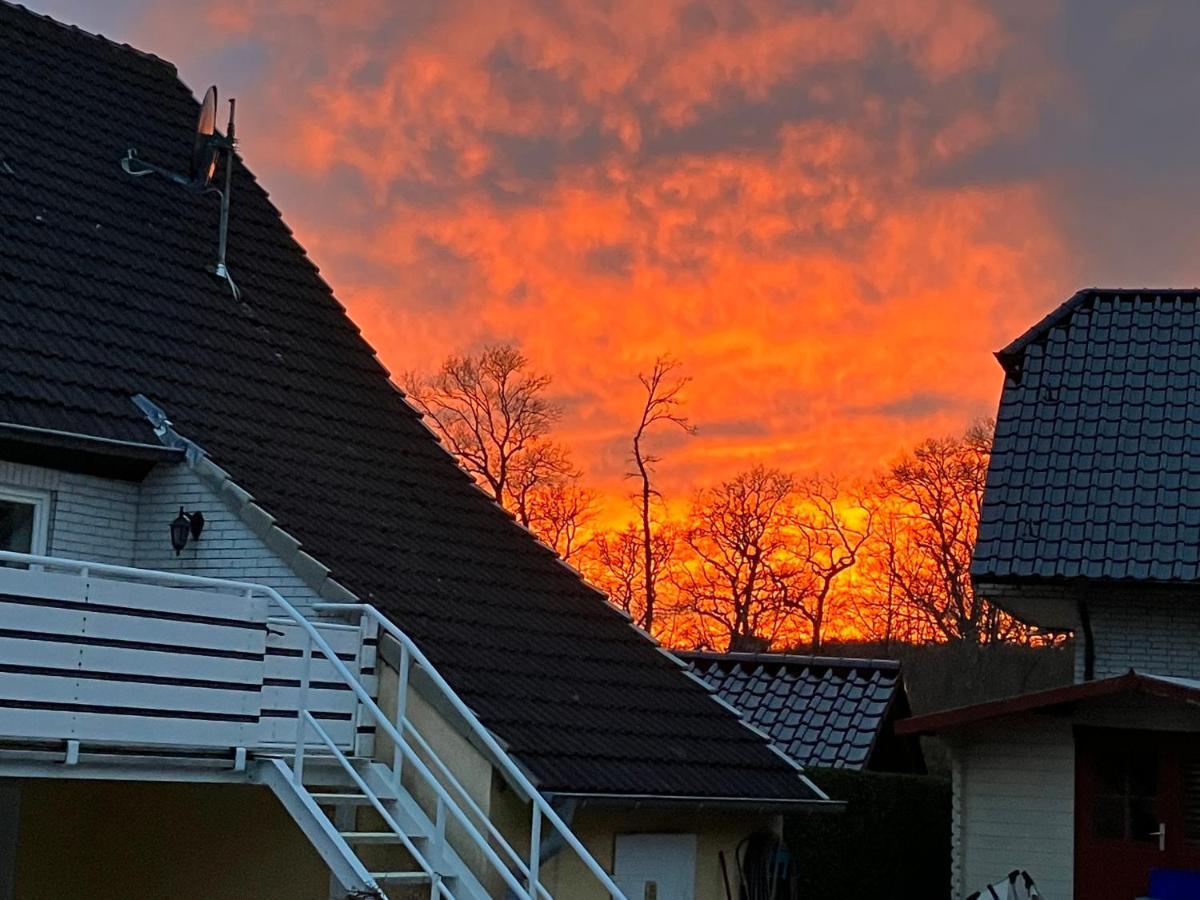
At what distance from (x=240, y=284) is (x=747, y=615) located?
3577 cm

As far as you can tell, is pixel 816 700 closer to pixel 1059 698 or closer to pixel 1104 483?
pixel 1104 483

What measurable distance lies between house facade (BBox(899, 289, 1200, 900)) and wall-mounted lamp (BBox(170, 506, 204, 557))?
840 cm

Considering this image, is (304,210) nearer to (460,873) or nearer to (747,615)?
(460,873)

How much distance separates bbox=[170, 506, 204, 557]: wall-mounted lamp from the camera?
13.1 metres

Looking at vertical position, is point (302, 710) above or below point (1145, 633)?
below

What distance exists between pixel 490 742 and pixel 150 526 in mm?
3544

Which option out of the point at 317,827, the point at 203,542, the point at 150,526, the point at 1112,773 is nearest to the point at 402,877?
the point at 317,827

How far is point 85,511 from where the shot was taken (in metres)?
13.2

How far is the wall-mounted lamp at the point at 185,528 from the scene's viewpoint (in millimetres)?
13055

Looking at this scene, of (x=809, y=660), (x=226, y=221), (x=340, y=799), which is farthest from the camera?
(x=809, y=660)

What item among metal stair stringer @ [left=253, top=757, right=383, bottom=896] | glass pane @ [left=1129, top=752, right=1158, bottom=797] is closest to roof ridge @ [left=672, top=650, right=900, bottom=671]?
glass pane @ [left=1129, top=752, right=1158, bottom=797]

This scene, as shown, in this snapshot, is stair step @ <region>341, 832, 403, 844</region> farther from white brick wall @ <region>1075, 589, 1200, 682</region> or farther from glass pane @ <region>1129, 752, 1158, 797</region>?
white brick wall @ <region>1075, 589, 1200, 682</region>

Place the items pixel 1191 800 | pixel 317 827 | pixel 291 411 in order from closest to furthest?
pixel 317 827 < pixel 291 411 < pixel 1191 800

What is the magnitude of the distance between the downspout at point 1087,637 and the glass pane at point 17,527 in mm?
11877
